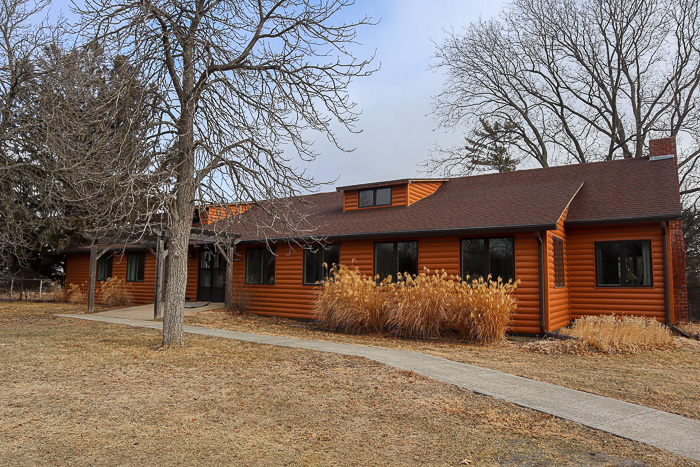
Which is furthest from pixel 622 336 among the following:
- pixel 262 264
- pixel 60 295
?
pixel 60 295

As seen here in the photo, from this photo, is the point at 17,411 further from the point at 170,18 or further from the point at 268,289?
the point at 268,289

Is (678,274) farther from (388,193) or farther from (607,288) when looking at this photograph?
(388,193)

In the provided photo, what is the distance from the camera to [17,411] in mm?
5297

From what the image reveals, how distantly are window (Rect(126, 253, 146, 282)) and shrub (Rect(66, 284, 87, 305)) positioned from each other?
2.33 metres

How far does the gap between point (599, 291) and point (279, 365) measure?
9.56 meters

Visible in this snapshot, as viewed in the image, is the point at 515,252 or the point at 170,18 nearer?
the point at 170,18

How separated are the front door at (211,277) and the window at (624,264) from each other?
12838 millimetres

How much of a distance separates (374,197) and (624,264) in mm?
7885

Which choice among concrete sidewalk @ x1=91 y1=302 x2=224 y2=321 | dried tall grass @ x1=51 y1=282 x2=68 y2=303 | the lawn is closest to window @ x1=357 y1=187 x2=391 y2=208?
concrete sidewalk @ x1=91 y1=302 x2=224 y2=321

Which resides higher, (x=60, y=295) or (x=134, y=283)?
(x=134, y=283)

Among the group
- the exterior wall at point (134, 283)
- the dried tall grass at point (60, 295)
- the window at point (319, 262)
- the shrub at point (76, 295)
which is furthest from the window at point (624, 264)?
the dried tall grass at point (60, 295)

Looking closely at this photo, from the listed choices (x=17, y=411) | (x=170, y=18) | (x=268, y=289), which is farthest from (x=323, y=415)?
(x=268, y=289)

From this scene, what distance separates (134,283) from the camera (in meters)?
21.5

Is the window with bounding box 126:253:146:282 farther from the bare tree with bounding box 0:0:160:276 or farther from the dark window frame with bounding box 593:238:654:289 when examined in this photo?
the dark window frame with bounding box 593:238:654:289
